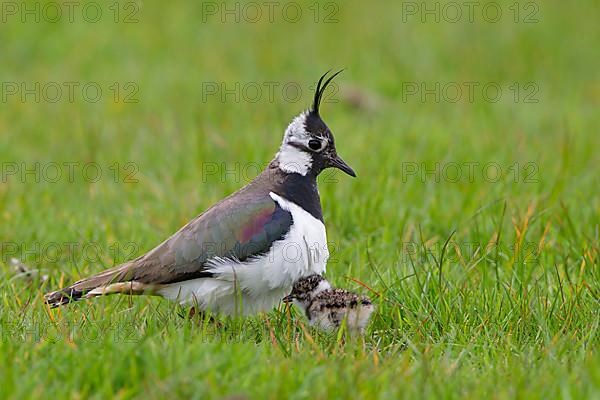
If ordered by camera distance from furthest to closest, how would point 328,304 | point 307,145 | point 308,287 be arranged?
1. point 307,145
2. point 308,287
3. point 328,304

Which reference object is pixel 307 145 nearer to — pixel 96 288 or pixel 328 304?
pixel 328 304

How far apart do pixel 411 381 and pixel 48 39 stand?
8830 millimetres

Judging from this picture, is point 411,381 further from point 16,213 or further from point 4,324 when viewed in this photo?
point 16,213

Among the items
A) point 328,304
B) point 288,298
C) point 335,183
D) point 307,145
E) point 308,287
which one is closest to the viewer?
point 328,304

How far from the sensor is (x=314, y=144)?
19.5ft

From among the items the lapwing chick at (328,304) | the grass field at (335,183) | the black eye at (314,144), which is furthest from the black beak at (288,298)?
the black eye at (314,144)

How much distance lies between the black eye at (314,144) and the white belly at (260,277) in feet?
1.96

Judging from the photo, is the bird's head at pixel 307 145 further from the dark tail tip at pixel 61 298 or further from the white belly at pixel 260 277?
the dark tail tip at pixel 61 298

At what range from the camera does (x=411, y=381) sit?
423 centimetres

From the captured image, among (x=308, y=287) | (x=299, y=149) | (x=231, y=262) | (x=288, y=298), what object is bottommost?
(x=288, y=298)

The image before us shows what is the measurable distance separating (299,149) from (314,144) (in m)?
0.10

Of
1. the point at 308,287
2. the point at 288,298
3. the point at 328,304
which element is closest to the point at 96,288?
the point at 288,298

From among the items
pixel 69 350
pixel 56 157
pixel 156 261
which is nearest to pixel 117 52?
pixel 56 157

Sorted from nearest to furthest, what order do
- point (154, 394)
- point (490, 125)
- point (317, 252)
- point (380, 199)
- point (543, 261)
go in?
point (154, 394) < point (317, 252) < point (543, 261) < point (380, 199) < point (490, 125)
